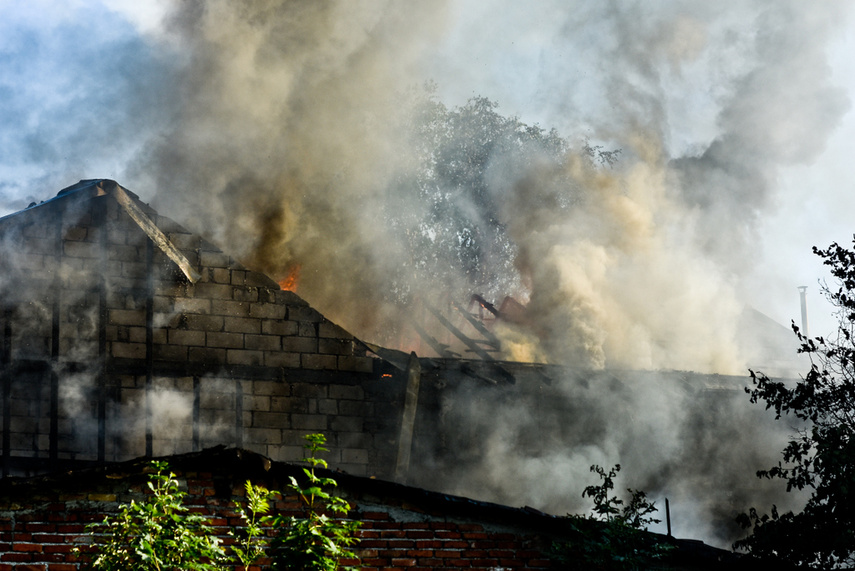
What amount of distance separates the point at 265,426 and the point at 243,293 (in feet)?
6.27

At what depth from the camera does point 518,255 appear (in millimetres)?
26234

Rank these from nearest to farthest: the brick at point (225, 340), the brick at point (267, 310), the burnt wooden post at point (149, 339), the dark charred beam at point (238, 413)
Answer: the burnt wooden post at point (149, 339)
the dark charred beam at point (238, 413)
the brick at point (225, 340)
the brick at point (267, 310)

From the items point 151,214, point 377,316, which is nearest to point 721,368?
point 377,316

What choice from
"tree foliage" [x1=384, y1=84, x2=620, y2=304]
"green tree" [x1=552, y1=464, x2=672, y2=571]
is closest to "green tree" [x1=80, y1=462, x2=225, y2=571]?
"green tree" [x1=552, y1=464, x2=672, y2=571]

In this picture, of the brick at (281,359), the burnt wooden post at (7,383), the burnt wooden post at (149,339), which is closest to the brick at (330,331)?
the brick at (281,359)

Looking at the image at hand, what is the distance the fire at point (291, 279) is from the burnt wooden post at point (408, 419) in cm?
566

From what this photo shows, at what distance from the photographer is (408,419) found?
1279 cm

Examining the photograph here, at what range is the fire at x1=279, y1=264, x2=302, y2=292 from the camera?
59.5 feet

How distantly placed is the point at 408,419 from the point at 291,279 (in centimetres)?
703

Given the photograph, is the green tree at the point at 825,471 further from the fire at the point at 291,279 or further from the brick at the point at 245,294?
the fire at the point at 291,279

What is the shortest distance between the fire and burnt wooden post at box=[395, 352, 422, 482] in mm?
A: 5656

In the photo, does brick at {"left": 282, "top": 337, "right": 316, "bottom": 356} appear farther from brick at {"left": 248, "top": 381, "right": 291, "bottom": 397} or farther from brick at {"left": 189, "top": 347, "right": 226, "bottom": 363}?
brick at {"left": 189, "top": 347, "right": 226, "bottom": 363}

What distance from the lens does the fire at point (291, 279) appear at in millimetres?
18133

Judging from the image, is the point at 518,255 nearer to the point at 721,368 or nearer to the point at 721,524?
the point at 721,368
